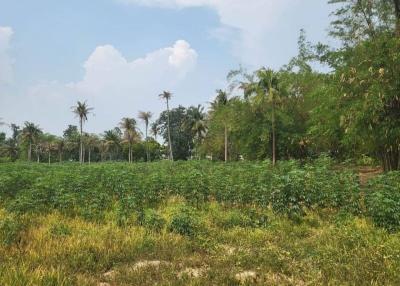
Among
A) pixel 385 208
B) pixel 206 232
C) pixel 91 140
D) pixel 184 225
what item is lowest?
pixel 206 232

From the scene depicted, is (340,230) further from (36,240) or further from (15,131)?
(15,131)

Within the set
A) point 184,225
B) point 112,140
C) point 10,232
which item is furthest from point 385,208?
point 112,140

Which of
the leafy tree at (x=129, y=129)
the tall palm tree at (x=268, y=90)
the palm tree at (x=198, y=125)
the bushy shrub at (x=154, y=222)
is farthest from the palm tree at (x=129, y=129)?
the bushy shrub at (x=154, y=222)

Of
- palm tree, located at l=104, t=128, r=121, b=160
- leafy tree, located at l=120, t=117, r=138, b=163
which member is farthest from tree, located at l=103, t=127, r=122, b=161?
leafy tree, located at l=120, t=117, r=138, b=163

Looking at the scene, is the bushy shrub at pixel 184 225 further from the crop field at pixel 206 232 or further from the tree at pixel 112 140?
the tree at pixel 112 140

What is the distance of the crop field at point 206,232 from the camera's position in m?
6.60

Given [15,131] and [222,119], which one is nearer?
[222,119]

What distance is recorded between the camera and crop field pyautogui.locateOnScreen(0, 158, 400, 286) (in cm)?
660

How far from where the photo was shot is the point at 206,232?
31.7 ft

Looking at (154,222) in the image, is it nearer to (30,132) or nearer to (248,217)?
(248,217)

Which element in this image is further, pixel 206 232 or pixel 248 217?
pixel 248 217

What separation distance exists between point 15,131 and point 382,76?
120 meters

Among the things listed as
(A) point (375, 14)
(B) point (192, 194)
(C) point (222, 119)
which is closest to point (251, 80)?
(C) point (222, 119)

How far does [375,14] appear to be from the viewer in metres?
22.0
